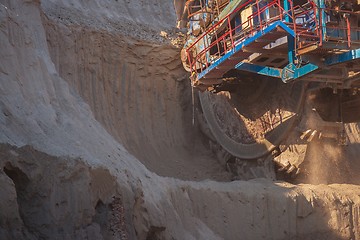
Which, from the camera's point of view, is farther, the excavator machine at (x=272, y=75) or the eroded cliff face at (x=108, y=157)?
the excavator machine at (x=272, y=75)

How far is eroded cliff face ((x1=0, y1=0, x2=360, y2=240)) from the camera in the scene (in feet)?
23.5

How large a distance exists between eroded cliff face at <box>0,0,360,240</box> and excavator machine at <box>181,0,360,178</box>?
3.35ft

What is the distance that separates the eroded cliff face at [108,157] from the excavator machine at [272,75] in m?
1.02

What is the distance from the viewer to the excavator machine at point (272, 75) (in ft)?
36.3

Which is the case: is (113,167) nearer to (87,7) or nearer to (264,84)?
(264,84)

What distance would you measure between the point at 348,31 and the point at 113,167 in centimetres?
448

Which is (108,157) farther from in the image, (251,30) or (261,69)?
(261,69)

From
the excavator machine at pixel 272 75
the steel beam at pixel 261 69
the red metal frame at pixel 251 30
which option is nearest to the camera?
the red metal frame at pixel 251 30

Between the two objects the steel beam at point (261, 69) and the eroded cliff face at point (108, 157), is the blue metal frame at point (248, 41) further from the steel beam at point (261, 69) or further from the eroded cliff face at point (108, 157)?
the eroded cliff face at point (108, 157)

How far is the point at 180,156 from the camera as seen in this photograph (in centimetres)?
1627

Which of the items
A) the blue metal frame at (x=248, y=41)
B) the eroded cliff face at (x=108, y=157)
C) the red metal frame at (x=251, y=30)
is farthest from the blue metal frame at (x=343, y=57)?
the eroded cliff face at (x=108, y=157)

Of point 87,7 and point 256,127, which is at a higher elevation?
point 87,7

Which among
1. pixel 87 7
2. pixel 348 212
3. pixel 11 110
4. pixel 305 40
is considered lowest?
pixel 348 212

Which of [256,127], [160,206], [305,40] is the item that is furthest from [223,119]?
[160,206]
